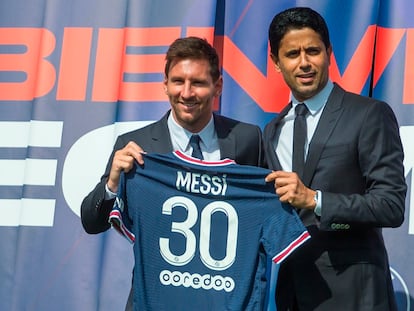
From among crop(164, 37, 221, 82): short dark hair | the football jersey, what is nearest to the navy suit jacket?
the football jersey

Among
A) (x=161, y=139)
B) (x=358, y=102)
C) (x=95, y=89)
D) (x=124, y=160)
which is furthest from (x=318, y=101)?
(x=95, y=89)

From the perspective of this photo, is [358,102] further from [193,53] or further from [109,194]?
[109,194]

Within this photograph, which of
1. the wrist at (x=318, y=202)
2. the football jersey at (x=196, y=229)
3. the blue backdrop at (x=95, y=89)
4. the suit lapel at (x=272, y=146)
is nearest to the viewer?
the wrist at (x=318, y=202)

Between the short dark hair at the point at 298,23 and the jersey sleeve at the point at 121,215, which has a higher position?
the short dark hair at the point at 298,23

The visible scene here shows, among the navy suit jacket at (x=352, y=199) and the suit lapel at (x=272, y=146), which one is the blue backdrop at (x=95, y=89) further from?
the navy suit jacket at (x=352, y=199)

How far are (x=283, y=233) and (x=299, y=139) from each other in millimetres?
269

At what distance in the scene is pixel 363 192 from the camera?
6.35ft

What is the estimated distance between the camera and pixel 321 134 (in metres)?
1.92

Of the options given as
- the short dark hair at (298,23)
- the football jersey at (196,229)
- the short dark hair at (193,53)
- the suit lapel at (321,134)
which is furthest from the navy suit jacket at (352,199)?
the short dark hair at (193,53)

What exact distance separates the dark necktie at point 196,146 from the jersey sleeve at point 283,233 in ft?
0.93

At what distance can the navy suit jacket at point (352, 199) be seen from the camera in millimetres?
1839

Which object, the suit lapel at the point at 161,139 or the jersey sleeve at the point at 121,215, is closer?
the jersey sleeve at the point at 121,215

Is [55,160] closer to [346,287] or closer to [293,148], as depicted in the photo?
[293,148]

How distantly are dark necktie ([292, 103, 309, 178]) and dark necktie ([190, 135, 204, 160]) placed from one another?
27 centimetres
